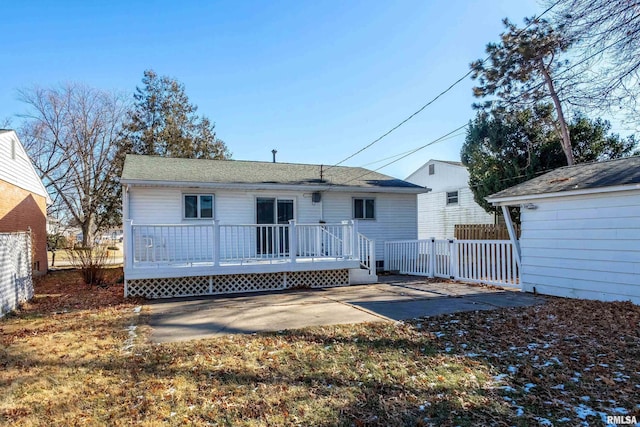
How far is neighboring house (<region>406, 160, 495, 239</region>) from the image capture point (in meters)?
20.4

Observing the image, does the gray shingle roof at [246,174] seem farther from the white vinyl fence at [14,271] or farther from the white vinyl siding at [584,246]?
the white vinyl siding at [584,246]

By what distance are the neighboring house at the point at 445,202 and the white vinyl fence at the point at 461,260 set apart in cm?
893

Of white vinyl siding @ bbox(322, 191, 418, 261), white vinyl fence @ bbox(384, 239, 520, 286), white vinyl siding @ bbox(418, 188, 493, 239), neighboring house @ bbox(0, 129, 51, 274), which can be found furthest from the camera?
white vinyl siding @ bbox(418, 188, 493, 239)

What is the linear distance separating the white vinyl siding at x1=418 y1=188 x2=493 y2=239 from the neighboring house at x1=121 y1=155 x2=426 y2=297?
25.2 feet

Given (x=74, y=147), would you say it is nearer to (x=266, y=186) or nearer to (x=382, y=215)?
(x=266, y=186)

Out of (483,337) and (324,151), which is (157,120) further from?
(483,337)

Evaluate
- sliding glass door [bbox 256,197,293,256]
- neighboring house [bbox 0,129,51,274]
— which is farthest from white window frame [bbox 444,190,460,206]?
neighboring house [bbox 0,129,51,274]

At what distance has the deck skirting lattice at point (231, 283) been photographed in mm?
8500

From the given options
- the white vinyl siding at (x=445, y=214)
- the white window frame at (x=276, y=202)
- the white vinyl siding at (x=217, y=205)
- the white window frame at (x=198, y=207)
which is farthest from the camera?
the white vinyl siding at (x=445, y=214)

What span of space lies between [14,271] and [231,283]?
4371 mm

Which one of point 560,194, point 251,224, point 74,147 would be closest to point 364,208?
point 251,224

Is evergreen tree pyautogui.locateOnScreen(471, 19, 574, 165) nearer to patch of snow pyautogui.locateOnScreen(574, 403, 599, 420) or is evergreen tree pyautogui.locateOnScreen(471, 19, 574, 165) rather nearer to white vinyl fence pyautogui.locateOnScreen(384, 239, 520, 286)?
white vinyl fence pyautogui.locateOnScreen(384, 239, 520, 286)

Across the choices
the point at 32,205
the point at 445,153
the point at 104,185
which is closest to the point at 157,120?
the point at 104,185

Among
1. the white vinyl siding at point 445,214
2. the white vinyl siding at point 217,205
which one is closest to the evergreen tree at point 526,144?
the white vinyl siding at point 445,214
